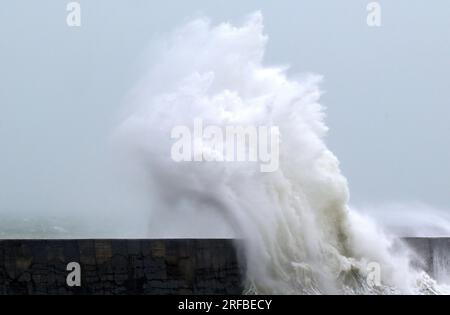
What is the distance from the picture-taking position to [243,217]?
12180 millimetres

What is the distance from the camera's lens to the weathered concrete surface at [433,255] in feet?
41.6

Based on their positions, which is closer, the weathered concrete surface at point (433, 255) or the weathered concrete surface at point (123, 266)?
the weathered concrete surface at point (123, 266)

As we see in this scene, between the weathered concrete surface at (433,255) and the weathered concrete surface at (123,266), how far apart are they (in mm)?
3003

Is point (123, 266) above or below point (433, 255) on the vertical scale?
below

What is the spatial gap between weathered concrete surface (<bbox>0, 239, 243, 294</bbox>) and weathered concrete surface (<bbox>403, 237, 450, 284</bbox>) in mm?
3003

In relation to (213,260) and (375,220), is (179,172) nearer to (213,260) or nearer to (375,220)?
(213,260)

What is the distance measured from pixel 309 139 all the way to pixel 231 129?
1280mm

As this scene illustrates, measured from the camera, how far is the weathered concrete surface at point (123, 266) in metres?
10.5

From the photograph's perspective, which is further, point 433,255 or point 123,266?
point 433,255

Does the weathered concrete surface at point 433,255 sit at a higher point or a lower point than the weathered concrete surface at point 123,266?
higher

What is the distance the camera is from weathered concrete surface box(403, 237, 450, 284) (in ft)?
41.6

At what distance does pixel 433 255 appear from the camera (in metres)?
12.8

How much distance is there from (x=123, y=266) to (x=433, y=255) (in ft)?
15.8
